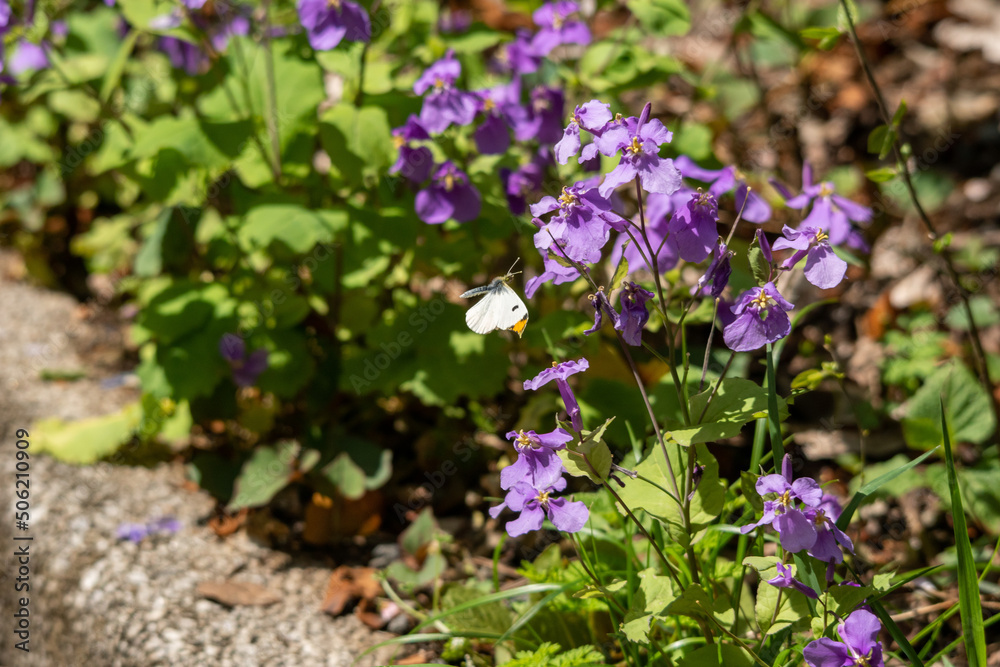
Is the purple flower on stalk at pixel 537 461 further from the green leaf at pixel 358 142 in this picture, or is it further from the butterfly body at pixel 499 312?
the green leaf at pixel 358 142

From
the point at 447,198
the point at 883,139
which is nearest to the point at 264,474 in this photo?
the point at 447,198

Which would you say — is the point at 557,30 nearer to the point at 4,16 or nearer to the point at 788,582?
the point at 4,16

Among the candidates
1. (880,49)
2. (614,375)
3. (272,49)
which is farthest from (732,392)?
(880,49)

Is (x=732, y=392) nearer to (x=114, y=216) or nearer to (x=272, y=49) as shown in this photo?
(x=272, y=49)

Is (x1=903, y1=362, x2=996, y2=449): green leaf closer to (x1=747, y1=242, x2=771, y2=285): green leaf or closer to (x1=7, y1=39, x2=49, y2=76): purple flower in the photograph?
(x1=747, y1=242, x2=771, y2=285): green leaf

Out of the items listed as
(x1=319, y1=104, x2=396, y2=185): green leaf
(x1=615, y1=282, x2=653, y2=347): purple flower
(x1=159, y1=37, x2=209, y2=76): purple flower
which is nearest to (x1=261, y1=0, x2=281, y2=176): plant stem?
(x1=319, y1=104, x2=396, y2=185): green leaf

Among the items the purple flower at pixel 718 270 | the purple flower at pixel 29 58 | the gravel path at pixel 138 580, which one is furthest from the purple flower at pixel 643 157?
the purple flower at pixel 29 58
